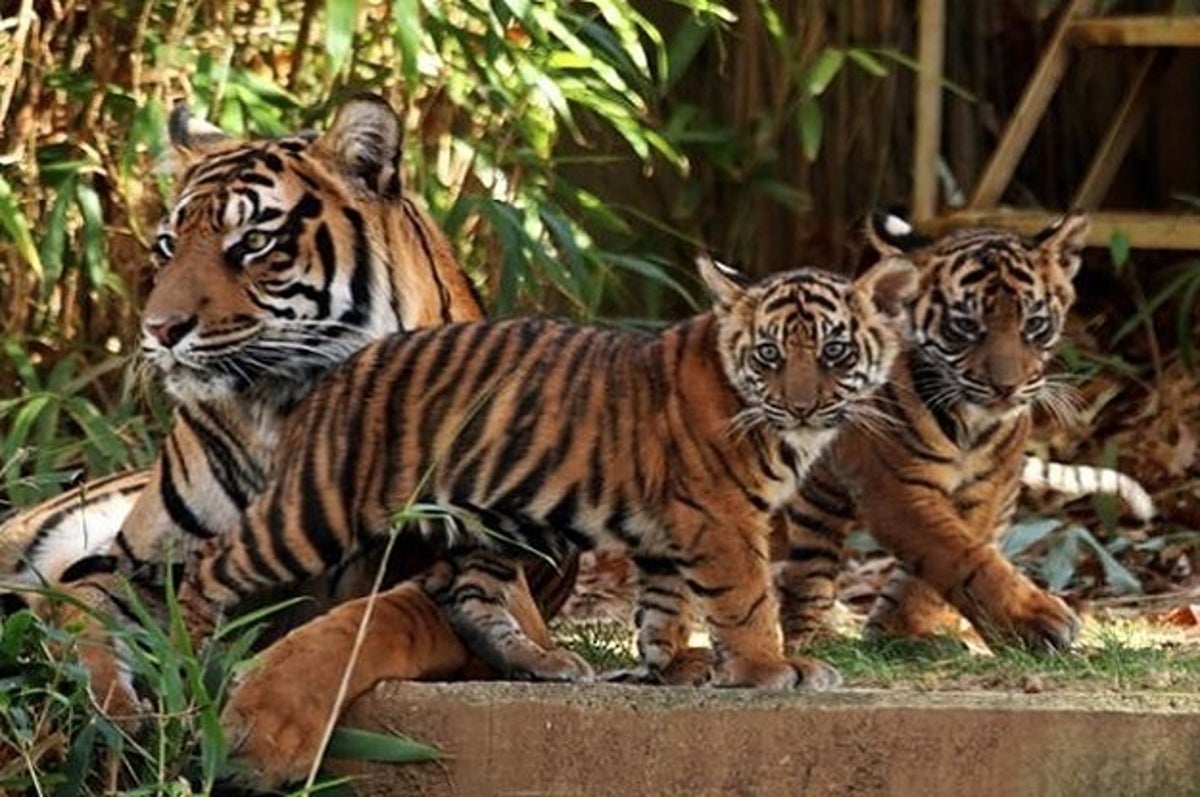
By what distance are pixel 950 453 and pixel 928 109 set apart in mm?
3334

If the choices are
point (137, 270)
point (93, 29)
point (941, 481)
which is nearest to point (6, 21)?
point (93, 29)

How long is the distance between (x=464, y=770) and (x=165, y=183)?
2632 mm

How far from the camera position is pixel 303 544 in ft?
17.8

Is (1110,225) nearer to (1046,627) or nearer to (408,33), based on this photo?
(408,33)

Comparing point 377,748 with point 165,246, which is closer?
point 377,748

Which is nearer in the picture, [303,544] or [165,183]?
[303,544]

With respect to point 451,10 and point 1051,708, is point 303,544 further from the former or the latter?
point 451,10

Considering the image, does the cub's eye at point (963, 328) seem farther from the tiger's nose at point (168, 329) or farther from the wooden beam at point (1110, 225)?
the wooden beam at point (1110, 225)

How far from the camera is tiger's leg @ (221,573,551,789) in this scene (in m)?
5.15

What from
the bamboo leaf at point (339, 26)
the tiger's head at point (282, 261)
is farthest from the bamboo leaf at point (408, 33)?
the tiger's head at point (282, 261)

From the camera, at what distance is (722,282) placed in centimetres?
537

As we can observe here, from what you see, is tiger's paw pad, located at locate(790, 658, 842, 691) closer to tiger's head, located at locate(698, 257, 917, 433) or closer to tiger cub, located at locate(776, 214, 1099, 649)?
Result: tiger's head, located at locate(698, 257, 917, 433)

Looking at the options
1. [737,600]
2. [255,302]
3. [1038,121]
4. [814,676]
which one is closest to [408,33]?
[255,302]

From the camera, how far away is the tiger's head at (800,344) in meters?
5.23
